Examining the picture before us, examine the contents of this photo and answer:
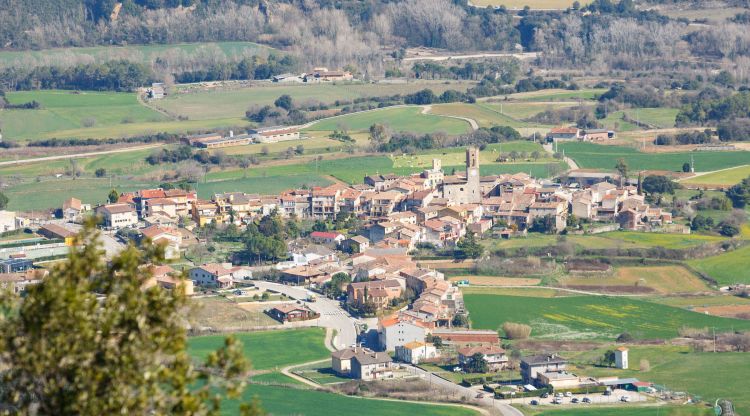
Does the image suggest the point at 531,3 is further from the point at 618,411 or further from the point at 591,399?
the point at 618,411

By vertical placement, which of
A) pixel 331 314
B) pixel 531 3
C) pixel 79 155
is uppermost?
pixel 531 3

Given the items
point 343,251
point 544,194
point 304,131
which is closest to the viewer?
point 343,251

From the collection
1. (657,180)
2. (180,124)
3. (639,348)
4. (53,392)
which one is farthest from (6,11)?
(53,392)

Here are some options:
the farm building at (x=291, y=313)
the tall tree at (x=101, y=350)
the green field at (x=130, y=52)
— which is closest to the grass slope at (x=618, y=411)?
the farm building at (x=291, y=313)

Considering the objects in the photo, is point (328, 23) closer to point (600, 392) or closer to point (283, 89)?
point (283, 89)

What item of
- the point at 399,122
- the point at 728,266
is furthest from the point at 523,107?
the point at 728,266

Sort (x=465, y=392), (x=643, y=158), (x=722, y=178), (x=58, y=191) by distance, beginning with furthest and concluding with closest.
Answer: (x=643, y=158), (x=722, y=178), (x=58, y=191), (x=465, y=392)
